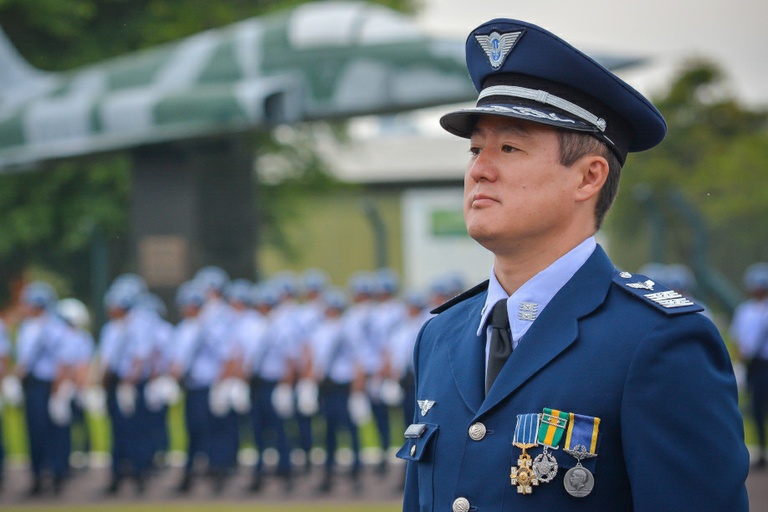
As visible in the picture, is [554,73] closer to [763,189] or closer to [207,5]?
[763,189]

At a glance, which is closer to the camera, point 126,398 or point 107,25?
point 126,398

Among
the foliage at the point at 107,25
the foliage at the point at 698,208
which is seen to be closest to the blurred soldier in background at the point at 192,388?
the foliage at the point at 698,208

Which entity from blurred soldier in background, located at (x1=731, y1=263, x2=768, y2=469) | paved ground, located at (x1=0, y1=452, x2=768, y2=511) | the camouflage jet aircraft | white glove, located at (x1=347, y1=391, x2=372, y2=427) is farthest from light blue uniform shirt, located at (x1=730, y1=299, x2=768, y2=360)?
the camouflage jet aircraft

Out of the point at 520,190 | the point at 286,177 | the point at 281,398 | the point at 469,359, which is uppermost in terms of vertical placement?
the point at 286,177

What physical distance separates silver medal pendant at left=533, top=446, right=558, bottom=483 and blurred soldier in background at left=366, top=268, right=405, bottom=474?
885cm

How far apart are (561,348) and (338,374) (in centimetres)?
908

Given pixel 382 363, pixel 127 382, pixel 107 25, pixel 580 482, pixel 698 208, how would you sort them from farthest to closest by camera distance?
pixel 107 25 < pixel 698 208 < pixel 127 382 < pixel 382 363 < pixel 580 482

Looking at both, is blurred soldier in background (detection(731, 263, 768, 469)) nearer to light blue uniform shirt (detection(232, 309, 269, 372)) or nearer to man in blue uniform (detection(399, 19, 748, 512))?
light blue uniform shirt (detection(232, 309, 269, 372))

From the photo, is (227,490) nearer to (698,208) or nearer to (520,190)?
(698,208)

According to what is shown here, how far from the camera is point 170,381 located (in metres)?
10.9

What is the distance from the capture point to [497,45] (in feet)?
6.79

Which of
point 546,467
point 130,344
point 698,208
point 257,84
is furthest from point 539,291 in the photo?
point 257,84

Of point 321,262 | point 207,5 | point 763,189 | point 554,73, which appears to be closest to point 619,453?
point 554,73

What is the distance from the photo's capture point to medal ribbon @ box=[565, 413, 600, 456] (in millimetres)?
1831
